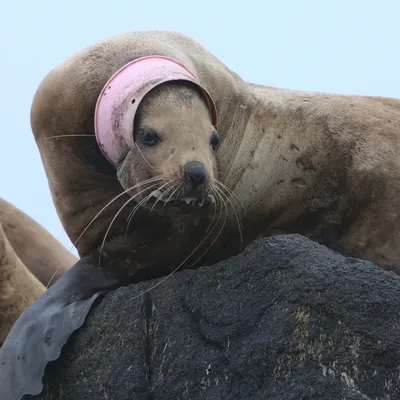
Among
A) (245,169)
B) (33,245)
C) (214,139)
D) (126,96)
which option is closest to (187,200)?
(214,139)

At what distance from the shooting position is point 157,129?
5.40 meters

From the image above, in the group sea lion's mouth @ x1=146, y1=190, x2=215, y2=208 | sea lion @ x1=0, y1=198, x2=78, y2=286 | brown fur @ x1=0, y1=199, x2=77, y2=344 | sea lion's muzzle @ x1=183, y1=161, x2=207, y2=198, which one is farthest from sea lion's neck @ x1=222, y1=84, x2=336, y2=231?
sea lion @ x1=0, y1=198, x2=78, y2=286

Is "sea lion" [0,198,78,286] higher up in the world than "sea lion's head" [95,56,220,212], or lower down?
lower down

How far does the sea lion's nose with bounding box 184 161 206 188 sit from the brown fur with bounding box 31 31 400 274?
2.68 feet

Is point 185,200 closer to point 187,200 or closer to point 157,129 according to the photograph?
point 187,200

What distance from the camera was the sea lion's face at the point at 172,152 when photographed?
5145mm

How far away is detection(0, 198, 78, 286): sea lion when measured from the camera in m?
9.19

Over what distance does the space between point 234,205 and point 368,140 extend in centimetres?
85

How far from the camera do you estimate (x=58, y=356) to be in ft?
17.0

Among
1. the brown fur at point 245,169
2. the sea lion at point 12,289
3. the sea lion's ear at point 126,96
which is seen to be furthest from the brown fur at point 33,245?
the sea lion's ear at point 126,96

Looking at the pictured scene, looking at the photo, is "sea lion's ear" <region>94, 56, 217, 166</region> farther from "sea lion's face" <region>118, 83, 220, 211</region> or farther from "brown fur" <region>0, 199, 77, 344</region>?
"brown fur" <region>0, 199, 77, 344</region>

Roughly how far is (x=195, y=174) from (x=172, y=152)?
261 mm

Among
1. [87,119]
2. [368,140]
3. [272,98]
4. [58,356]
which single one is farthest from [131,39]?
[58,356]

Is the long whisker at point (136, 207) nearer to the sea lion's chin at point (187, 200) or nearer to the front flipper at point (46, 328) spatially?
the sea lion's chin at point (187, 200)
